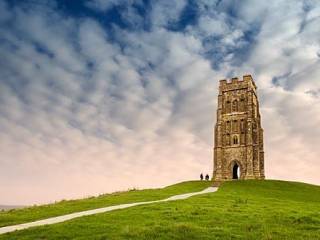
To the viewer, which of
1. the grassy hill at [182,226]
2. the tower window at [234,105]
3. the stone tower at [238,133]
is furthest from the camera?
the tower window at [234,105]

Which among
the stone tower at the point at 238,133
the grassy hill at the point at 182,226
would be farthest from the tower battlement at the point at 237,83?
the grassy hill at the point at 182,226

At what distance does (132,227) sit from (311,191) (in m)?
38.8

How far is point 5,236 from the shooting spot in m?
16.4

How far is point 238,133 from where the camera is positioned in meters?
68.8

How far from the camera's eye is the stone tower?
216 ft

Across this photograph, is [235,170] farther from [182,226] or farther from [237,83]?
[182,226]

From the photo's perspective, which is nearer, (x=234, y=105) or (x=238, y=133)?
(x=238, y=133)

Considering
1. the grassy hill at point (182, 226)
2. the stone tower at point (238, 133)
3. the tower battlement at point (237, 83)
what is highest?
the tower battlement at point (237, 83)

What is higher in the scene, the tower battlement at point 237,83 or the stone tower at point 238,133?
the tower battlement at point 237,83

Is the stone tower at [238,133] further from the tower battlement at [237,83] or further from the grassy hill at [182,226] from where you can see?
the grassy hill at [182,226]

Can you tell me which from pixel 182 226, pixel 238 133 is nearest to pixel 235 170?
pixel 238 133

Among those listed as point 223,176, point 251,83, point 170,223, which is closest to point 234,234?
point 170,223

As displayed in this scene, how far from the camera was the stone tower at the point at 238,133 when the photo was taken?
6588 cm

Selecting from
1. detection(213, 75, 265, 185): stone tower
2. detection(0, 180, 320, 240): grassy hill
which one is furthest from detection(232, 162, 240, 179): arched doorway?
detection(0, 180, 320, 240): grassy hill
